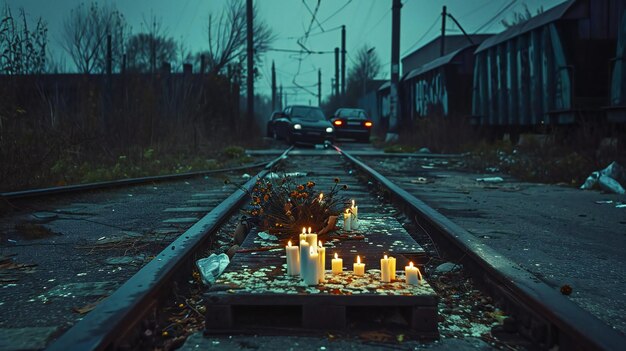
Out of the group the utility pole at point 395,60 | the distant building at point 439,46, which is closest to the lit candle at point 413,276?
the utility pole at point 395,60

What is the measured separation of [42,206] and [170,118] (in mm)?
8866

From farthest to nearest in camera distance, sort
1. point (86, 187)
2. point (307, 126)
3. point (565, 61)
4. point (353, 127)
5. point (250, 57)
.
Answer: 1. point (353, 127)
2. point (250, 57)
3. point (307, 126)
4. point (565, 61)
5. point (86, 187)

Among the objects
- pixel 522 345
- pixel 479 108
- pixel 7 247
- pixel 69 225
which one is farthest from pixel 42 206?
pixel 479 108

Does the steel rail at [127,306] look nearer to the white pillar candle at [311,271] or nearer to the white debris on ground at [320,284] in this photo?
the white debris on ground at [320,284]

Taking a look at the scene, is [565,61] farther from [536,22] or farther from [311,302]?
[311,302]

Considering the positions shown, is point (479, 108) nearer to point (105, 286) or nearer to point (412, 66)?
point (105, 286)

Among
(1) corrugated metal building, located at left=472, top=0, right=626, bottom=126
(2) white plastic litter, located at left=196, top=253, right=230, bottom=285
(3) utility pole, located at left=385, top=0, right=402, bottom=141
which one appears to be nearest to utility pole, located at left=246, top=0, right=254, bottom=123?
(3) utility pole, located at left=385, top=0, right=402, bottom=141

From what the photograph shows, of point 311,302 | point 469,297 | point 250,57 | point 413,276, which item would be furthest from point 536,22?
point 250,57

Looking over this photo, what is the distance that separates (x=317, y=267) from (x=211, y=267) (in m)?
0.89

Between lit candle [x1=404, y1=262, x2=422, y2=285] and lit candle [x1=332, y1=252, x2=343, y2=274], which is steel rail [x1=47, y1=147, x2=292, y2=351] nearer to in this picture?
lit candle [x1=332, y1=252, x2=343, y2=274]

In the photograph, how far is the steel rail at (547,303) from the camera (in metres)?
1.94

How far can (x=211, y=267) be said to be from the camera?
323cm

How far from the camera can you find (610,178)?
25.8ft

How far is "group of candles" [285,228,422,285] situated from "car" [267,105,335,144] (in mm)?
18892
